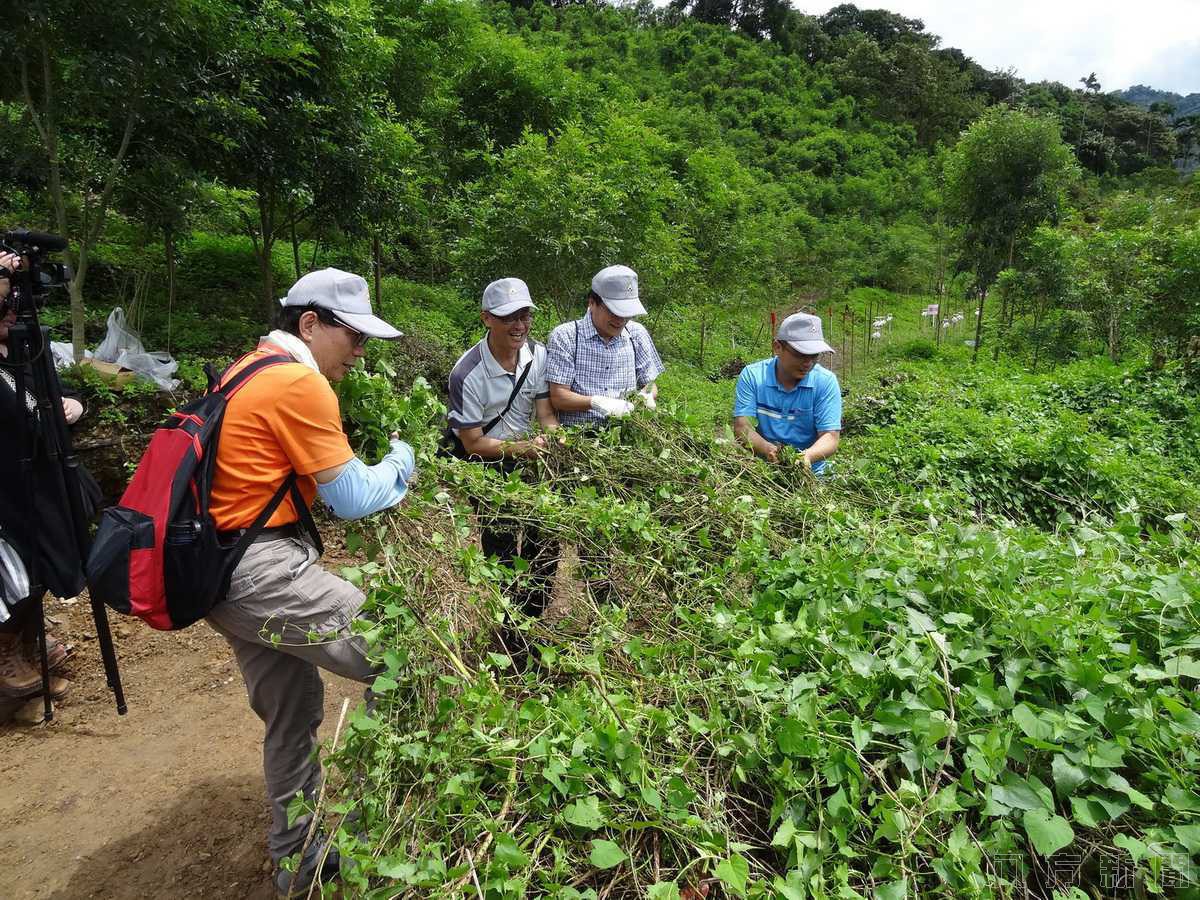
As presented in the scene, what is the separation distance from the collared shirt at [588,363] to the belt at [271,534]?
51.0 inches

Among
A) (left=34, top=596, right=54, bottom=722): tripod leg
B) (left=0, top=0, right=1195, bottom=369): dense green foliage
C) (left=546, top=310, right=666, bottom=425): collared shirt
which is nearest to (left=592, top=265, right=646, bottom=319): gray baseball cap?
(left=546, top=310, right=666, bottom=425): collared shirt

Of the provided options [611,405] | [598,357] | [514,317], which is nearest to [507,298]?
[514,317]

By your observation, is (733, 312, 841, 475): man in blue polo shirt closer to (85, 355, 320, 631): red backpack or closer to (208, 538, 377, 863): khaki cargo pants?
(208, 538, 377, 863): khaki cargo pants

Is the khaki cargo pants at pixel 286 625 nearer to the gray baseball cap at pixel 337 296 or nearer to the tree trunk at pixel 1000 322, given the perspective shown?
the gray baseball cap at pixel 337 296

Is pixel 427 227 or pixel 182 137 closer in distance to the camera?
pixel 182 137

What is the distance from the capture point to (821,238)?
2488 cm

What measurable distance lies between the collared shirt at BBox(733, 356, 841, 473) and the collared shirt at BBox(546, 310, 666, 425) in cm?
62

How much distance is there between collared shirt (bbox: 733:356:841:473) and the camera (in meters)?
3.40

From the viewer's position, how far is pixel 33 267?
256 cm

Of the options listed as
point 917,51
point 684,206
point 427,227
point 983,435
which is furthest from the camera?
point 917,51

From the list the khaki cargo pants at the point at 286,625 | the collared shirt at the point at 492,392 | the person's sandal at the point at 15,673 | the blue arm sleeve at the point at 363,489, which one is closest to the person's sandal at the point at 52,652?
the person's sandal at the point at 15,673

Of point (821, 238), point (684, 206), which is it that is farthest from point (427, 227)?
point (821, 238)

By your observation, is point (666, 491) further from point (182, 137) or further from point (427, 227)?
point (427, 227)

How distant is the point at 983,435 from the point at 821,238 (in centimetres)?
2177
